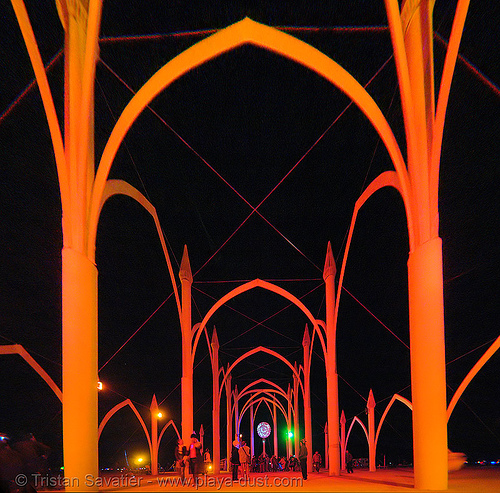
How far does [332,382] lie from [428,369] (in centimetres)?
1304

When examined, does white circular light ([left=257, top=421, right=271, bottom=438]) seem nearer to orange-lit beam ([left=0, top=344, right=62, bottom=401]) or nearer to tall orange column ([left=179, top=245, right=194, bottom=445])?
orange-lit beam ([left=0, top=344, right=62, bottom=401])

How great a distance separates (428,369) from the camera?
12.4 meters

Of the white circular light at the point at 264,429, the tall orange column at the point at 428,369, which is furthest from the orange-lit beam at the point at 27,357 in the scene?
the white circular light at the point at 264,429

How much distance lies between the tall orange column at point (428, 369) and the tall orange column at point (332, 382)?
489 inches

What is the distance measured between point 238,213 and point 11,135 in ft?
30.9

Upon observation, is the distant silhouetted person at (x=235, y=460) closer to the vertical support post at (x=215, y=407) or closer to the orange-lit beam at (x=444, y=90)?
the vertical support post at (x=215, y=407)

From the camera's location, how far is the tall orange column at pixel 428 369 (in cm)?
1219

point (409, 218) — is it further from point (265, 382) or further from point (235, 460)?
point (265, 382)

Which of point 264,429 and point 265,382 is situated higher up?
point 265,382

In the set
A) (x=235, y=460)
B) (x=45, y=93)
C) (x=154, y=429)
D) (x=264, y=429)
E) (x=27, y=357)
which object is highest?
(x=45, y=93)

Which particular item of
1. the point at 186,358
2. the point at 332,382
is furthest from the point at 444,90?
the point at 186,358

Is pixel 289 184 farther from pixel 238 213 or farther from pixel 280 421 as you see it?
pixel 280 421

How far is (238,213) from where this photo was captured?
25.2m

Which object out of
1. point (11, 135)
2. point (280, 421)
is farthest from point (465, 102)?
point (280, 421)
